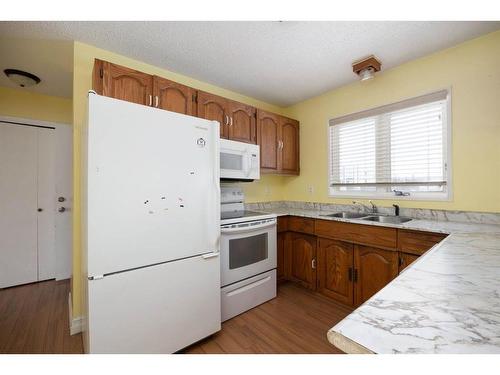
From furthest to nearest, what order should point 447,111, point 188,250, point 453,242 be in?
point 447,111 → point 188,250 → point 453,242

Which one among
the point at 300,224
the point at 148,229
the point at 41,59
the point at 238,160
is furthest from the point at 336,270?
the point at 41,59

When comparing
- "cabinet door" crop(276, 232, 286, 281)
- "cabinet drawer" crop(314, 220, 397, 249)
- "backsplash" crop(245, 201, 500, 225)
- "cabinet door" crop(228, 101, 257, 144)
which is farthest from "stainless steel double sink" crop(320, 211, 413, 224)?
"cabinet door" crop(228, 101, 257, 144)

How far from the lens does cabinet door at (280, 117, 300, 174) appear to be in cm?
293

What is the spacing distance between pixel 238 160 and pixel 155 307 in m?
1.35

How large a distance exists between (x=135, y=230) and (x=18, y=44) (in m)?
1.91

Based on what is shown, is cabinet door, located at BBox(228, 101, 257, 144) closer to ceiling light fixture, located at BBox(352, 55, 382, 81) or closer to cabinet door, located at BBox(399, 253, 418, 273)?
ceiling light fixture, located at BBox(352, 55, 382, 81)

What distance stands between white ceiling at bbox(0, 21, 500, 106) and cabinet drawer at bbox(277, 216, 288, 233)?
1556mm

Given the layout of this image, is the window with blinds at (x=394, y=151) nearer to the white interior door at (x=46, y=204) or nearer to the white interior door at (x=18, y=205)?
the white interior door at (x=46, y=204)

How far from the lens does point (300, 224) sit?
2482 mm

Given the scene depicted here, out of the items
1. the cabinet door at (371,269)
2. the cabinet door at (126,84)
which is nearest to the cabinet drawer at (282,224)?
the cabinet door at (371,269)

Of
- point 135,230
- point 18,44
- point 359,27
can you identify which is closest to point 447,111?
point 359,27

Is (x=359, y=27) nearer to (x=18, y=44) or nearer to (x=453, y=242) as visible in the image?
(x=453, y=242)

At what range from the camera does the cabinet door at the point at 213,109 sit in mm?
2152
